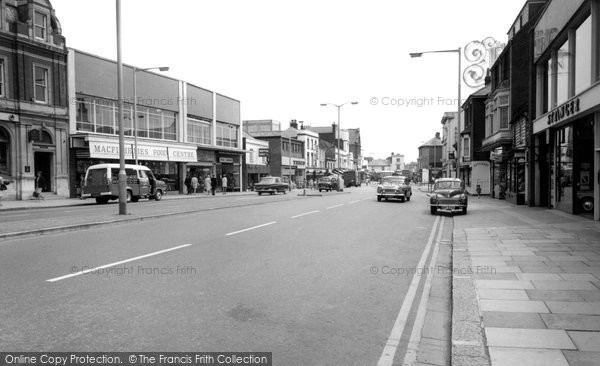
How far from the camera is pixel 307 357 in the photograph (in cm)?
403

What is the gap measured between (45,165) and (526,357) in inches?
1237

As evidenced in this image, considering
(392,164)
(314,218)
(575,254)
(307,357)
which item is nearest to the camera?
(307,357)

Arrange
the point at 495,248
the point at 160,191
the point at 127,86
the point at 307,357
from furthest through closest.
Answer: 1. the point at 127,86
2. the point at 160,191
3. the point at 495,248
4. the point at 307,357

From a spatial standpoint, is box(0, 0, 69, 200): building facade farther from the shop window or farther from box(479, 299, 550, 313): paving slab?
box(479, 299, 550, 313): paving slab

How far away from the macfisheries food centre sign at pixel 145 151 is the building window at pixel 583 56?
28.0 metres

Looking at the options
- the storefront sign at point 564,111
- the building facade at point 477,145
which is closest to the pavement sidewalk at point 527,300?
the storefront sign at point 564,111

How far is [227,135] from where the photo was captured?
164 feet

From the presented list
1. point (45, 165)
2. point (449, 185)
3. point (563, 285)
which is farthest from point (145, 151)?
point (563, 285)

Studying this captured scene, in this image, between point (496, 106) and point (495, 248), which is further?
point (496, 106)

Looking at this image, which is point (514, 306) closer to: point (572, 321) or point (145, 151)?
point (572, 321)

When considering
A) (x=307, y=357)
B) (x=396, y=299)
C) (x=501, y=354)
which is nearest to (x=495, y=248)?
(x=396, y=299)

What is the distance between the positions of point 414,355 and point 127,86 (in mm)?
→ 35724

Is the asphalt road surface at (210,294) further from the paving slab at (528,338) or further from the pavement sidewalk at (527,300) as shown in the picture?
the paving slab at (528,338)

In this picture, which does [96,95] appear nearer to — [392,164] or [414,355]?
[414,355]
